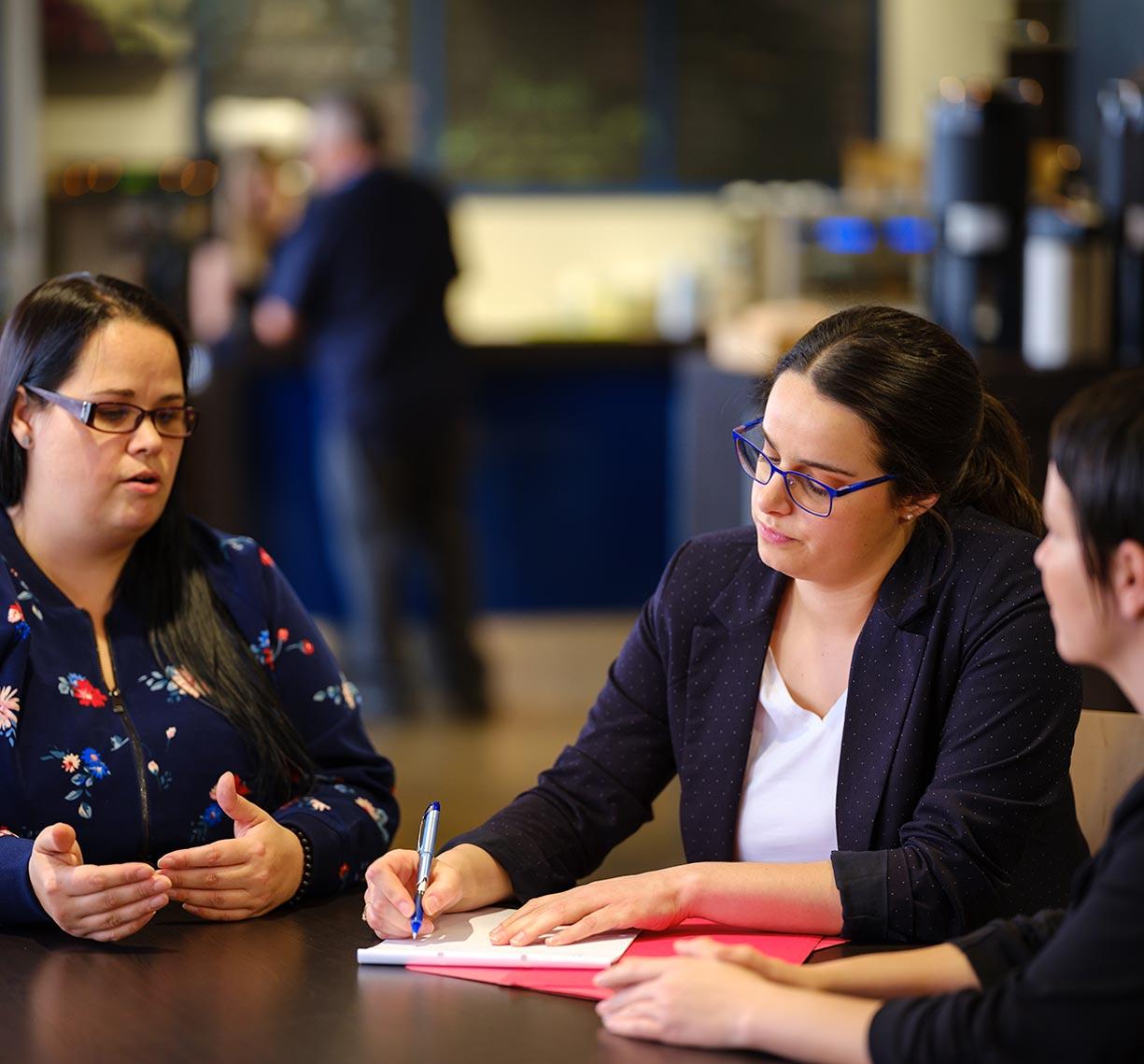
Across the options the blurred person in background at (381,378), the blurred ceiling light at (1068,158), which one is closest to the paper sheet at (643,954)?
the blurred ceiling light at (1068,158)

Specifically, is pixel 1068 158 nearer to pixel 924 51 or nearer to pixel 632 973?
pixel 924 51

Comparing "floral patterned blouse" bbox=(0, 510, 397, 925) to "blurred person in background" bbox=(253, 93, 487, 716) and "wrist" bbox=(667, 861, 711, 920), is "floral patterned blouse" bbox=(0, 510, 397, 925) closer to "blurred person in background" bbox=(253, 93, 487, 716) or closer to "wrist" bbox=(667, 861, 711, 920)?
"wrist" bbox=(667, 861, 711, 920)

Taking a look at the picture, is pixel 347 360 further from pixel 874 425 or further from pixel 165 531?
pixel 874 425

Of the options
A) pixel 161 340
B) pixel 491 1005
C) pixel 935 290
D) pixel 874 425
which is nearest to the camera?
pixel 491 1005

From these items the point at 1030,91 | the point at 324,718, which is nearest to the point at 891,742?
the point at 324,718

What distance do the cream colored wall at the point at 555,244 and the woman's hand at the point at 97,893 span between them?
583 cm

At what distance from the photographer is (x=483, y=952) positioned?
1.55 meters

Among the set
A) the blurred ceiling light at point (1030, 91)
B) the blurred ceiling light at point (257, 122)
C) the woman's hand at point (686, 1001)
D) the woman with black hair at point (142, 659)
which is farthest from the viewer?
the blurred ceiling light at point (257, 122)

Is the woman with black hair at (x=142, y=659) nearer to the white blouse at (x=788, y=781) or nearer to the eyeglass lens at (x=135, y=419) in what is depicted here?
the eyeglass lens at (x=135, y=419)

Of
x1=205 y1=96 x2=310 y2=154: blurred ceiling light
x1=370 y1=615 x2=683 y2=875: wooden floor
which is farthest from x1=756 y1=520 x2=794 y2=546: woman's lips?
x1=205 y1=96 x2=310 y2=154: blurred ceiling light

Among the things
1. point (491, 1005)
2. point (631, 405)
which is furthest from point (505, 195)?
point (491, 1005)

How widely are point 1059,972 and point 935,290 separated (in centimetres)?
294

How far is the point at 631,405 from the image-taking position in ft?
20.0

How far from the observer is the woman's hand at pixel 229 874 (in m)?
1.70
